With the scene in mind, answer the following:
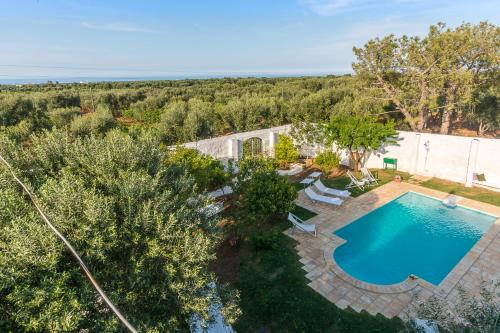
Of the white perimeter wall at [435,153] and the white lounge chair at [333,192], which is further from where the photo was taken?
the white perimeter wall at [435,153]

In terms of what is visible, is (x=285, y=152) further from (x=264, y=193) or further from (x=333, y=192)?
(x=264, y=193)

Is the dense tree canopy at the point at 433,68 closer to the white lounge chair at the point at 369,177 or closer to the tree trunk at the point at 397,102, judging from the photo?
the tree trunk at the point at 397,102

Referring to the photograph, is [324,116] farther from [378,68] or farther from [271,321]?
[271,321]

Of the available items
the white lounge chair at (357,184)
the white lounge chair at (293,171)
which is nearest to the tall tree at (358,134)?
the white lounge chair at (357,184)

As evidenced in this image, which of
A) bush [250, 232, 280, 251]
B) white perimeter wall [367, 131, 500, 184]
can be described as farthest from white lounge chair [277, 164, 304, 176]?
bush [250, 232, 280, 251]

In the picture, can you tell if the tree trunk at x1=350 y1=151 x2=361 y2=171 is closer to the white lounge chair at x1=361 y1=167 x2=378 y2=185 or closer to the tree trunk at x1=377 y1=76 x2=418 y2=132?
the white lounge chair at x1=361 y1=167 x2=378 y2=185

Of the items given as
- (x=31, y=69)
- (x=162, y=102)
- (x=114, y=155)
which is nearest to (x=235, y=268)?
(x=114, y=155)
